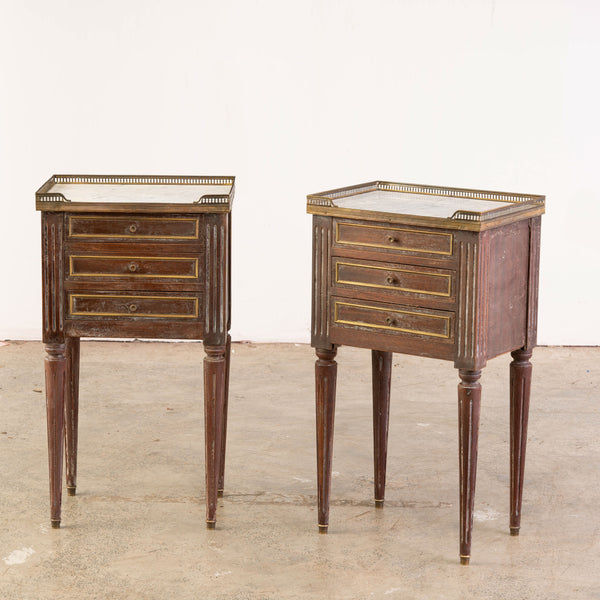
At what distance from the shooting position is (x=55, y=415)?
4.57 m

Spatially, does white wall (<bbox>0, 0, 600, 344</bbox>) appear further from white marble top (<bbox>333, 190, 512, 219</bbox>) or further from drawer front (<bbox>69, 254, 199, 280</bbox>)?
drawer front (<bbox>69, 254, 199, 280</bbox>)

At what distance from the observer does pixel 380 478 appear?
4852 mm

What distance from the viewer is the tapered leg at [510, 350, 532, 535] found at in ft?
14.8

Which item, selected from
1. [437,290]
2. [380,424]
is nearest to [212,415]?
[380,424]

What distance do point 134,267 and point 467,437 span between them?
1293 millimetres

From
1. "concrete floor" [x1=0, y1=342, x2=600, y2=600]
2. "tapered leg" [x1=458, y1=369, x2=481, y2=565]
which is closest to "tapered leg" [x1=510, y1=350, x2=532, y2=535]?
"concrete floor" [x1=0, y1=342, x2=600, y2=600]

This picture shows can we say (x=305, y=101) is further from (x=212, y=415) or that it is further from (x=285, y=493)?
(x=212, y=415)

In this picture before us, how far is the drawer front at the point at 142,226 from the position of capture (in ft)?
14.5

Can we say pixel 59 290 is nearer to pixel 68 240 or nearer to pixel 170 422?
pixel 68 240

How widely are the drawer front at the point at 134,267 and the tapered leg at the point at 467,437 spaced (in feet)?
3.33

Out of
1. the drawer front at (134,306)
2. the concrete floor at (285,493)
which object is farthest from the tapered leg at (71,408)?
the drawer front at (134,306)

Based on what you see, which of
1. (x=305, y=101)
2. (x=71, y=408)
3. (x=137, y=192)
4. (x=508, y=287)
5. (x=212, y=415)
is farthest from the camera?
(x=305, y=101)

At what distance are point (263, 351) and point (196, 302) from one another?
9.21ft

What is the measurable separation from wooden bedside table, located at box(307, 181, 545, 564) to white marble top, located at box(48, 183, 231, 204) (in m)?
0.48
